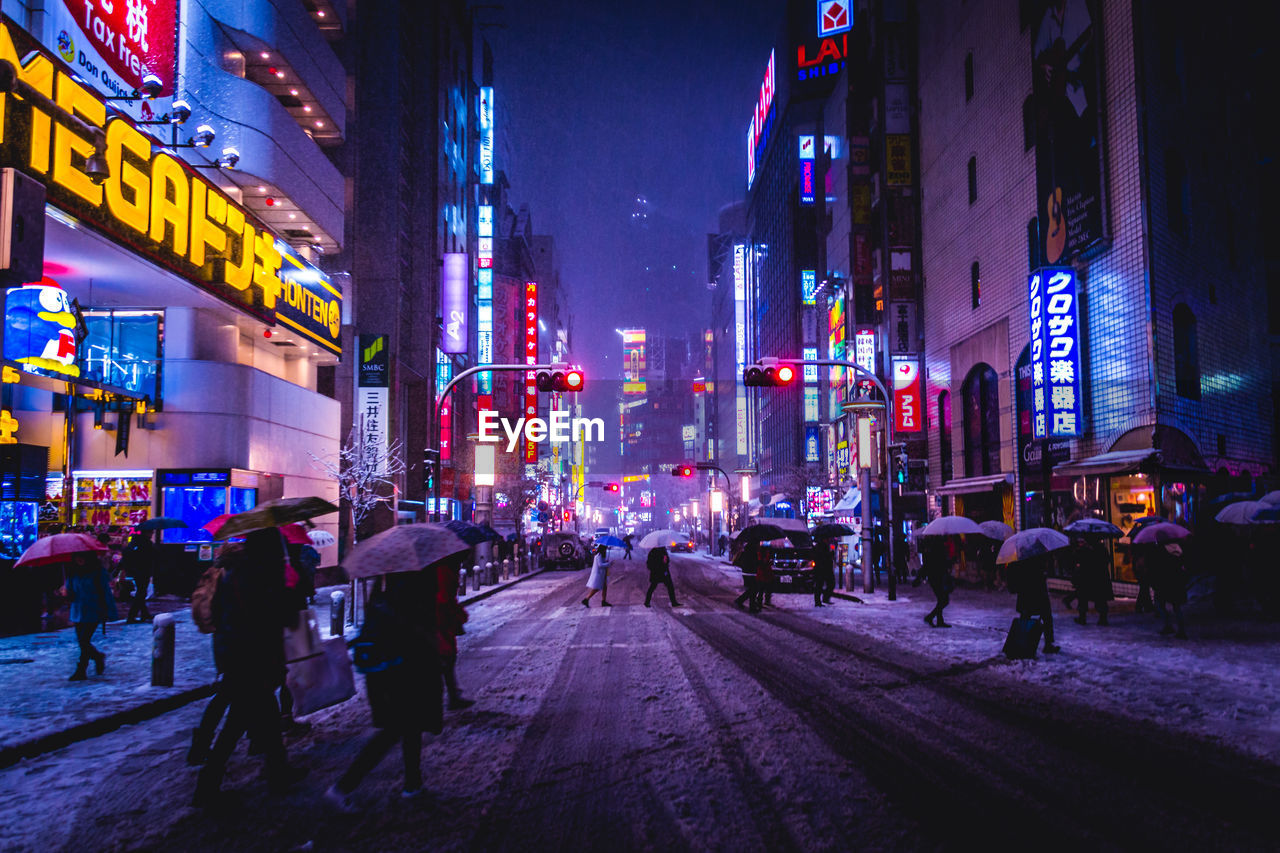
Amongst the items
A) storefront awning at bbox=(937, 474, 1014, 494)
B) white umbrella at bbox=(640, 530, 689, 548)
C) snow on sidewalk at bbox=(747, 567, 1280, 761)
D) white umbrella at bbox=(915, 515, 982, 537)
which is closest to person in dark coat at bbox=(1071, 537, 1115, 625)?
snow on sidewalk at bbox=(747, 567, 1280, 761)

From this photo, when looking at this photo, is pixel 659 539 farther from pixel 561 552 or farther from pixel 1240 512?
pixel 561 552

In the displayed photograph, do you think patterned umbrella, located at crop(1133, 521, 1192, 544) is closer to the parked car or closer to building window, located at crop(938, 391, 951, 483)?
building window, located at crop(938, 391, 951, 483)

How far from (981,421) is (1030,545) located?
64.3 feet

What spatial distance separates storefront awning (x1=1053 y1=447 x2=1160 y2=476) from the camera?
18570 millimetres

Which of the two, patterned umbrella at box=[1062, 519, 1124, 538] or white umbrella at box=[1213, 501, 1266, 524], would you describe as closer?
white umbrella at box=[1213, 501, 1266, 524]

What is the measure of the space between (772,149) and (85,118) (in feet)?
279

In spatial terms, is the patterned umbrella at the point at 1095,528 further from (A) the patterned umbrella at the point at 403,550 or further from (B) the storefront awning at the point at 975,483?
(A) the patterned umbrella at the point at 403,550

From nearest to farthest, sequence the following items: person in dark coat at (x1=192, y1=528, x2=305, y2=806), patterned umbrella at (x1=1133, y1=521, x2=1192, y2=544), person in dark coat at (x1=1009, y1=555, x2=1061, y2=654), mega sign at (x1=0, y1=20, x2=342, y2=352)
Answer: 1. person in dark coat at (x1=192, y1=528, x2=305, y2=806)
2. person in dark coat at (x1=1009, y1=555, x2=1061, y2=654)
3. mega sign at (x1=0, y1=20, x2=342, y2=352)
4. patterned umbrella at (x1=1133, y1=521, x2=1192, y2=544)

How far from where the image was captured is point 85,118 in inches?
594

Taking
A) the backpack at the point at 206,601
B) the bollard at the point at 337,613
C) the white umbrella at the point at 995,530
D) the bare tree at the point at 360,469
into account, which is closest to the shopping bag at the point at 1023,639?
the white umbrella at the point at 995,530

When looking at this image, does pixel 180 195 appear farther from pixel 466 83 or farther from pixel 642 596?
pixel 466 83

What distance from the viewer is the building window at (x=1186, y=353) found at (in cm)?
2105

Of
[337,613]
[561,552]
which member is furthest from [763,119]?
[337,613]

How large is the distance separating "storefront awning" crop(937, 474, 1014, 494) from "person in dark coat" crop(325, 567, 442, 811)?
25.3 metres
